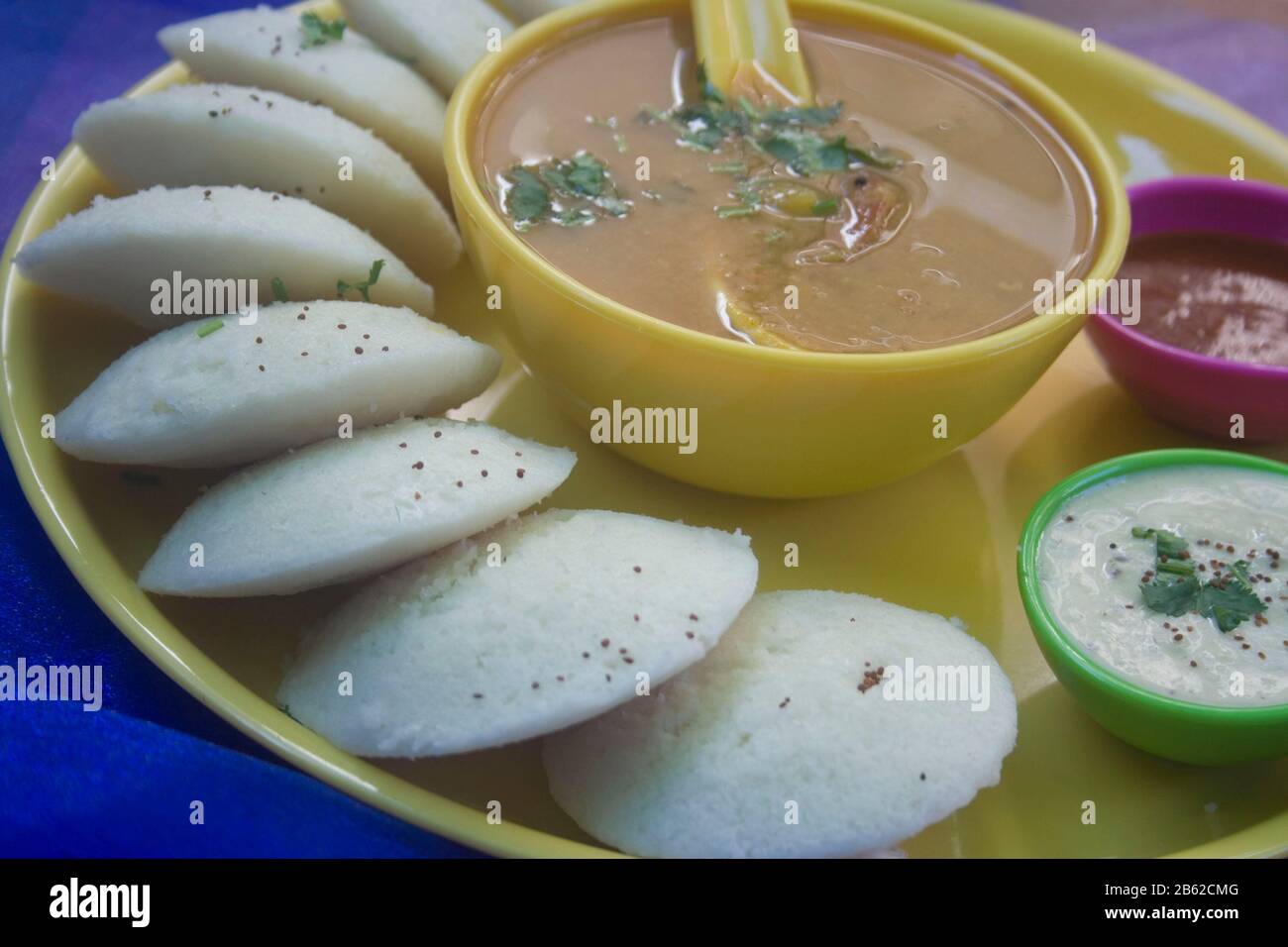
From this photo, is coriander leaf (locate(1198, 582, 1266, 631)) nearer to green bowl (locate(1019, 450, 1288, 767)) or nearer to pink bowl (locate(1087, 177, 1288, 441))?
green bowl (locate(1019, 450, 1288, 767))

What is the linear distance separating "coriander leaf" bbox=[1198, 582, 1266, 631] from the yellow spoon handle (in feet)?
5.64

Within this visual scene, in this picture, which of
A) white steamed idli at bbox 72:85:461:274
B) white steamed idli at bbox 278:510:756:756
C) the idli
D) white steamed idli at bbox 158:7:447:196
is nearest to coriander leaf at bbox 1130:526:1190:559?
white steamed idli at bbox 278:510:756:756

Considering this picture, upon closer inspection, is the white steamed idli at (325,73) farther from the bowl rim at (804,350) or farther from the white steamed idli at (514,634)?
the white steamed idli at (514,634)

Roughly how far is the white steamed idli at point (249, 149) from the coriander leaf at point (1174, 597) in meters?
1.94

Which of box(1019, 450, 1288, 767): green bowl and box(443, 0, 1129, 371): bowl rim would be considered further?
box(443, 0, 1129, 371): bowl rim

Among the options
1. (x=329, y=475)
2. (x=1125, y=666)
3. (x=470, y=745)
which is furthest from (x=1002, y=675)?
(x=329, y=475)

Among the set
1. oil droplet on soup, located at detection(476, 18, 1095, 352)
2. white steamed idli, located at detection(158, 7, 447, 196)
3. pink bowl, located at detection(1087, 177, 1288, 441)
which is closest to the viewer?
oil droplet on soup, located at detection(476, 18, 1095, 352)

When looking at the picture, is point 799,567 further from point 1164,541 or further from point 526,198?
point 526,198

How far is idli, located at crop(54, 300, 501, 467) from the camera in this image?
2420 mm

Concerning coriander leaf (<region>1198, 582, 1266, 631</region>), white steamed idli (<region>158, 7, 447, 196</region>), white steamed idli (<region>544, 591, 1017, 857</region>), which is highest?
white steamed idli (<region>158, 7, 447, 196</region>)

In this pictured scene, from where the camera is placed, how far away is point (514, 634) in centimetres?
221
